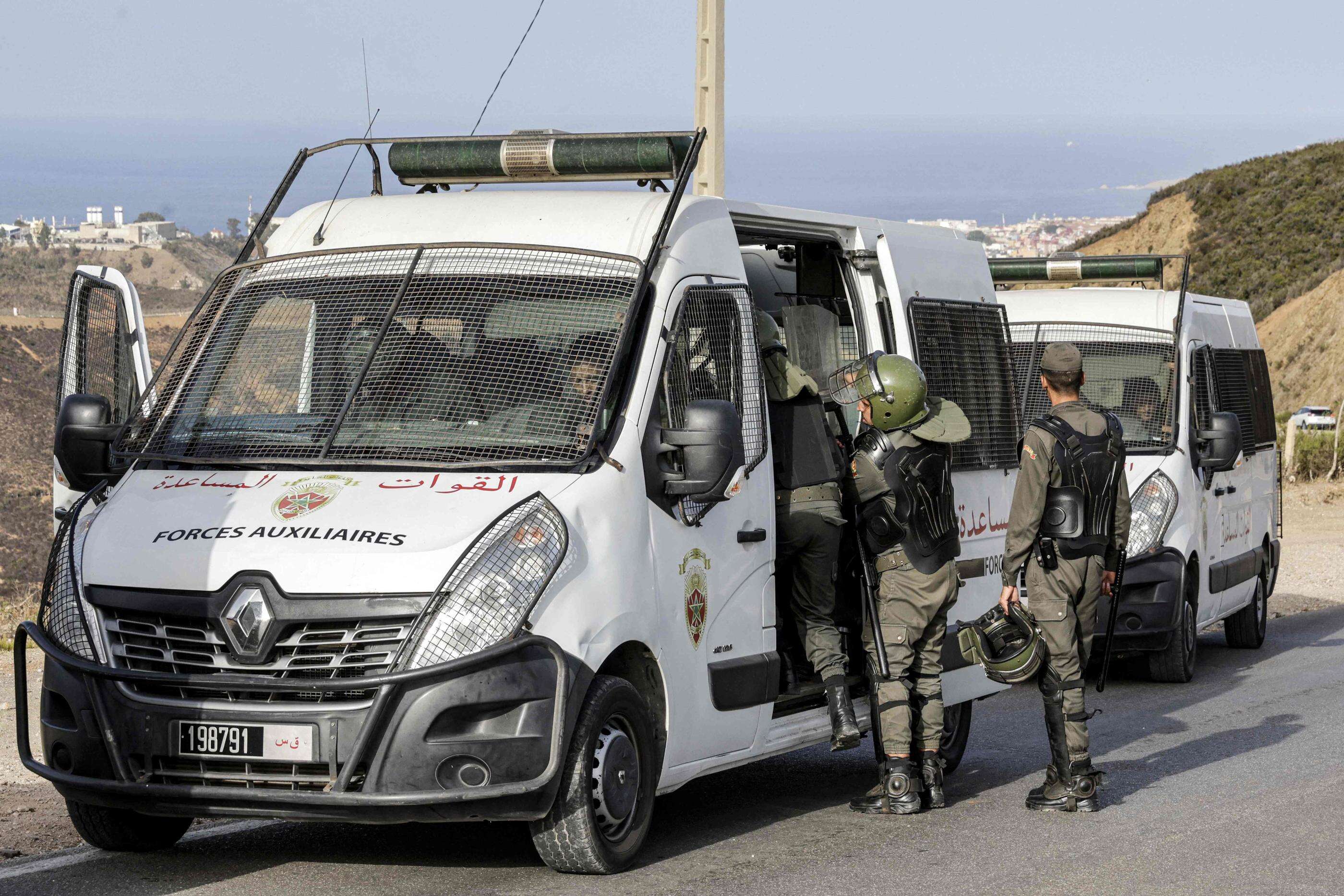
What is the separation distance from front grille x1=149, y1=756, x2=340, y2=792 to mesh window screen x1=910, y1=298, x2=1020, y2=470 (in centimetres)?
399

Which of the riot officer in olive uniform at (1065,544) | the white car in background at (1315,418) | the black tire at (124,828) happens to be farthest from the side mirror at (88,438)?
the white car in background at (1315,418)

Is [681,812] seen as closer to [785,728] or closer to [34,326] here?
[785,728]

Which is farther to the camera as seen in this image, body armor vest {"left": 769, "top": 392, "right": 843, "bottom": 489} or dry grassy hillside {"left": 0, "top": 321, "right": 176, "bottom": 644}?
dry grassy hillside {"left": 0, "top": 321, "right": 176, "bottom": 644}

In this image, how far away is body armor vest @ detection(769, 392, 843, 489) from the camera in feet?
24.8

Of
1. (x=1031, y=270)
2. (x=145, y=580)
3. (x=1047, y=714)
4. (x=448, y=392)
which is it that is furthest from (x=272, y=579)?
(x=1031, y=270)

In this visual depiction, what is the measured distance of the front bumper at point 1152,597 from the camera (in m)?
12.1

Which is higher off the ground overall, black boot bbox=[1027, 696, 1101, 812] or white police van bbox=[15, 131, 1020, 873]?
white police van bbox=[15, 131, 1020, 873]

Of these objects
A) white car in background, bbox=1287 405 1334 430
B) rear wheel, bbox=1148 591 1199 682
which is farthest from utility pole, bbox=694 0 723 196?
white car in background, bbox=1287 405 1334 430

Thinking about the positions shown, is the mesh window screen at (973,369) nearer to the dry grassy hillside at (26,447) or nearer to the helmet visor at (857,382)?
the helmet visor at (857,382)

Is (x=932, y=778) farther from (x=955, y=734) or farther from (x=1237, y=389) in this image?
(x=1237, y=389)

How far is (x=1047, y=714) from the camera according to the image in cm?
780

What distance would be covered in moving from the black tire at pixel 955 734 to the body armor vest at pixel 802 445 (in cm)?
187

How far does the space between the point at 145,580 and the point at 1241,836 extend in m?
4.40

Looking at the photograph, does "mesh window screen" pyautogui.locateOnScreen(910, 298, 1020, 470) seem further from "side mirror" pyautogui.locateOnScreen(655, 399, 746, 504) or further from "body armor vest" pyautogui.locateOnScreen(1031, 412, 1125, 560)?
"side mirror" pyautogui.locateOnScreen(655, 399, 746, 504)
